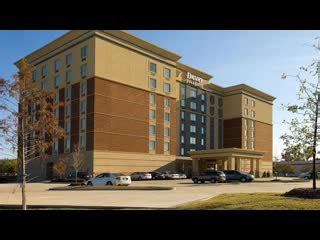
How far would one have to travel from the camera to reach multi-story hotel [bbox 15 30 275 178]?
62.1 metres

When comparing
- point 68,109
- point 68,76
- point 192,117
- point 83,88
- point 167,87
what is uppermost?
point 68,76

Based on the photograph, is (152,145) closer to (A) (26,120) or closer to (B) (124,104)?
(B) (124,104)

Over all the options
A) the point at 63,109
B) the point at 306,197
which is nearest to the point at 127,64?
the point at 63,109

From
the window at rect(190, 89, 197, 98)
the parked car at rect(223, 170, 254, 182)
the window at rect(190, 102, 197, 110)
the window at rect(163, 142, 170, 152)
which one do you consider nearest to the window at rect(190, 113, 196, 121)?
the window at rect(190, 102, 197, 110)

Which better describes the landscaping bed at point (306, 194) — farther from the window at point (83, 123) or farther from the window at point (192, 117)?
the window at point (192, 117)

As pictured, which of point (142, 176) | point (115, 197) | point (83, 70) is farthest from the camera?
point (83, 70)

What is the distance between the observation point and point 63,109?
69062 mm

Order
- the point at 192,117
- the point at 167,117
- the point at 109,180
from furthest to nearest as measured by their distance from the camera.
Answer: the point at 192,117
the point at 167,117
the point at 109,180

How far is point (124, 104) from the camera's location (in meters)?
65.6

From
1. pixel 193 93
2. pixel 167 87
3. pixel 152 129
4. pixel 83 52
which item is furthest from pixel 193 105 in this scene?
pixel 83 52
